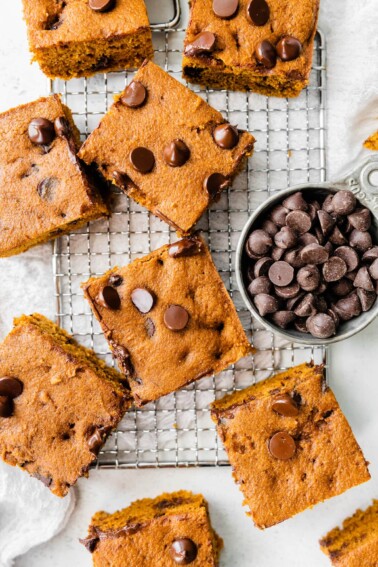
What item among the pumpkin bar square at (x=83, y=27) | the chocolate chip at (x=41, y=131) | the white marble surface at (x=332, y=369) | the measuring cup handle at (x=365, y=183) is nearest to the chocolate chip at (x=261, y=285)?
the measuring cup handle at (x=365, y=183)

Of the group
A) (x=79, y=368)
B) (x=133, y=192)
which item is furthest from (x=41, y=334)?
(x=133, y=192)

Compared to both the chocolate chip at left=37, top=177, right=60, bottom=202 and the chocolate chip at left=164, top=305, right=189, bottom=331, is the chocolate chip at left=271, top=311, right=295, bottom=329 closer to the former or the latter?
the chocolate chip at left=164, top=305, right=189, bottom=331

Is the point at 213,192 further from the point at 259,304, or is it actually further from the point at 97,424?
the point at 97,424

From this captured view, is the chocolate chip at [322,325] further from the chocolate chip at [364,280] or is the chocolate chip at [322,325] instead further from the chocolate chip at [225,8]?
the chocolate chip at [225,8]

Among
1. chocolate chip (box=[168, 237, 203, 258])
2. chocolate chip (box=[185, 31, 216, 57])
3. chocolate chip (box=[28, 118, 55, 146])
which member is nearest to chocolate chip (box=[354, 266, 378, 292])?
chocolate chip (box=[168, 237, 203, 258])

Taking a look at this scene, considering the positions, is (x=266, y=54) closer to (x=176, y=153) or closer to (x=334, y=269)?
(x=176, y=153)

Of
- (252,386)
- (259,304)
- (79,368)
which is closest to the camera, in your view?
(259,304)
